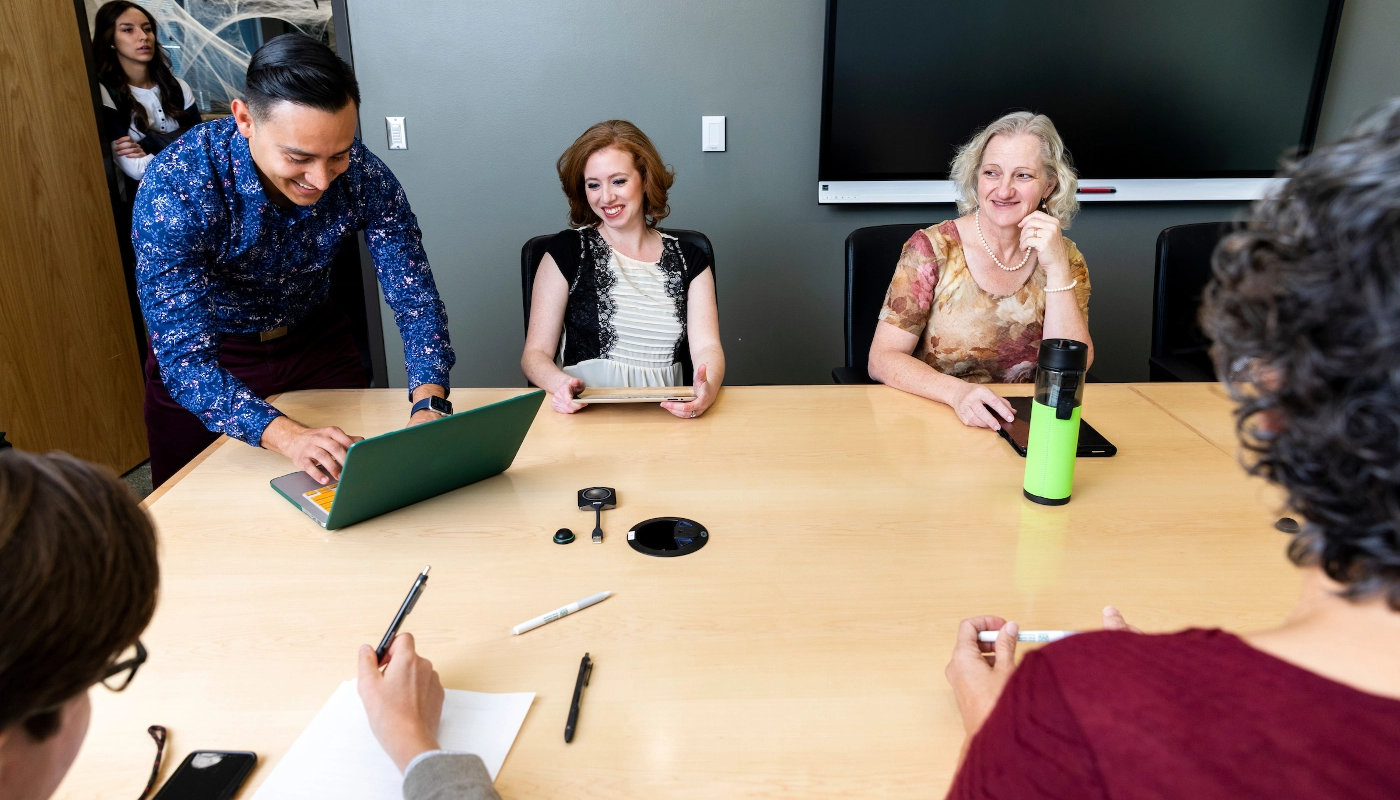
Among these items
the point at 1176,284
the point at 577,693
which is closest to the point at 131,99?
the point at 577,693

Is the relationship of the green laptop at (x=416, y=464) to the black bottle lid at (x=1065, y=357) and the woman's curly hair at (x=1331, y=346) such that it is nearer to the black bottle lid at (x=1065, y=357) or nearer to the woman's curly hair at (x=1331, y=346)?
the black bottle lid at (x=1065, y=357)

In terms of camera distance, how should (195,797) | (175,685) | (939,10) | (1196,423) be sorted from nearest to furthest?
(195,797), (175,685), (1196,423), (939,10)

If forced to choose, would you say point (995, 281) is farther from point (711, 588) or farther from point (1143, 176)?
point (1143, 176)

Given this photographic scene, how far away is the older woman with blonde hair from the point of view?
79.6 inches

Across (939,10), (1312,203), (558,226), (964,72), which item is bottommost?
(558,226)

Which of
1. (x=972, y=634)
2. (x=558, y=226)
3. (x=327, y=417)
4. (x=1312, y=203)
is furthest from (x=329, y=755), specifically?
(x=558, y=226)

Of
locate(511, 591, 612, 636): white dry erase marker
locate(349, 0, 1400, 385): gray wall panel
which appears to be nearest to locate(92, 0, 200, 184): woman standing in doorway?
locate(349, 0, 1400, 385): gray wall panel

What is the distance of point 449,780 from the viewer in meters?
0.76

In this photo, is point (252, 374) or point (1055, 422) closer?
point (1055, 422)

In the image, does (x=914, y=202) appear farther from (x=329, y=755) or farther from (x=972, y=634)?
(x=329, y=755)

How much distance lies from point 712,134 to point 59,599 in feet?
8.97

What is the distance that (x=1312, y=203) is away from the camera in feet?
1.59

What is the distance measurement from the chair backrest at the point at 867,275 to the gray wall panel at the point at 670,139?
943mm

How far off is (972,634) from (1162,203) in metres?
2.78
